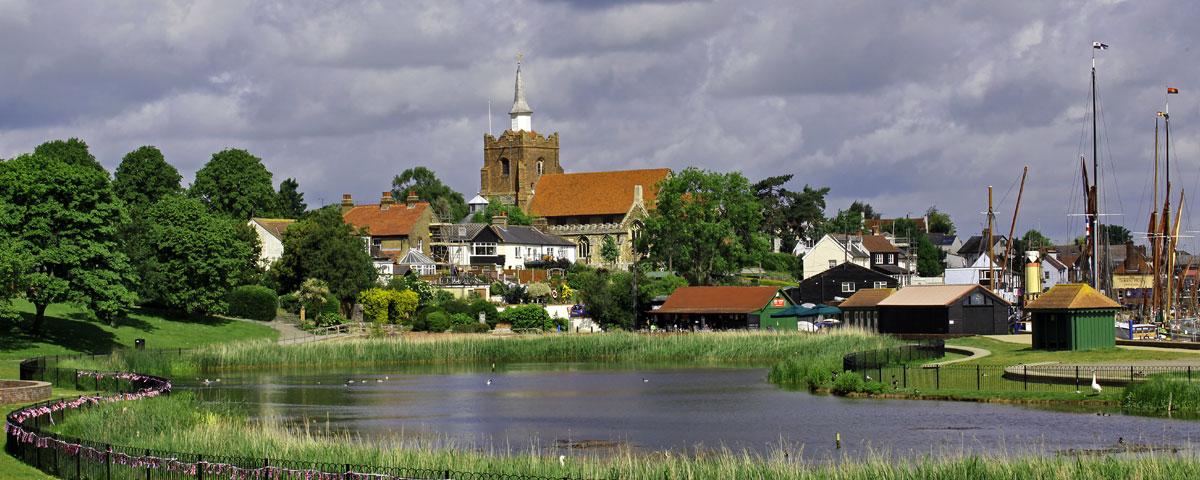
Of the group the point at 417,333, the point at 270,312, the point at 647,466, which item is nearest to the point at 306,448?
the point at 647,466

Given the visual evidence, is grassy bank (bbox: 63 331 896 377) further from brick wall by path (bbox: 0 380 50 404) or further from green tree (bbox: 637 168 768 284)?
green tree (bbox: 637 168 768 284)

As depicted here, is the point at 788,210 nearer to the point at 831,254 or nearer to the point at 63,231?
the point at 831,254

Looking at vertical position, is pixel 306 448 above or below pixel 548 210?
below

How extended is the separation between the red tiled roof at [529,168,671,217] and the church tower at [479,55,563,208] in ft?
23.2

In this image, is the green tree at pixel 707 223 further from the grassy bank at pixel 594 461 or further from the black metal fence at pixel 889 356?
the grassy bank at pixel 594 461

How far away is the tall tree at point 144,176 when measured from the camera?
117 meters

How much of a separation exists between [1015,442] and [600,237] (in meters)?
116

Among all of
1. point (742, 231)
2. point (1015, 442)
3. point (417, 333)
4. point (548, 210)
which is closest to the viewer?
point (1015, 442)

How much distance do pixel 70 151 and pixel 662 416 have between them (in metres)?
75.8

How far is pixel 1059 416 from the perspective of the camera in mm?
40594

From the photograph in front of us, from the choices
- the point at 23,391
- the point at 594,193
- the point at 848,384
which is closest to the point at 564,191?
the point at 594,193

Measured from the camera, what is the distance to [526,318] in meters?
88.4

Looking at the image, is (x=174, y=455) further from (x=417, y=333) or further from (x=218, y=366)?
(x=417, y=333)

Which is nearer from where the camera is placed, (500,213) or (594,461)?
(594,461)
